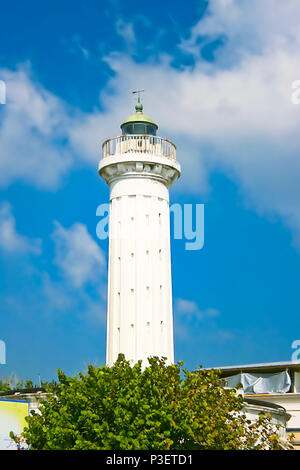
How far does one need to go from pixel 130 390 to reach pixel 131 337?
16114 mm

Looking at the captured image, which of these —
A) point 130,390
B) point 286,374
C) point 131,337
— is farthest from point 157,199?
point 130,390

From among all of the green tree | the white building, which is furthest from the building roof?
the green tree

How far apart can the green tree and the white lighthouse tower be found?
43.8 ft

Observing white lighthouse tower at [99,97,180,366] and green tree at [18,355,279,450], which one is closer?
green tree at [18,355,279,450]

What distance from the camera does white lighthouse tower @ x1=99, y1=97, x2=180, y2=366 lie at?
129ft

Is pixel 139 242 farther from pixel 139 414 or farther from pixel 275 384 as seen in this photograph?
pixel 139 414

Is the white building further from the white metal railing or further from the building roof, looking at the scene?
the white metal railing

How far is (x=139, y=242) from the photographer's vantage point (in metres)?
40.9

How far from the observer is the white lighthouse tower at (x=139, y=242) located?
129ft

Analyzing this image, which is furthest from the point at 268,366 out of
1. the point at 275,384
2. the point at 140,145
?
the point at 140,145

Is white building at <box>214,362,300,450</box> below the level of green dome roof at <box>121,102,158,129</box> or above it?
below

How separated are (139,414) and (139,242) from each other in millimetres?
19724

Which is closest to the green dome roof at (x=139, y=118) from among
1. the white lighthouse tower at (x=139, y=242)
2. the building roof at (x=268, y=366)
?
the white lighthouse tower at (x=139, y=242)
